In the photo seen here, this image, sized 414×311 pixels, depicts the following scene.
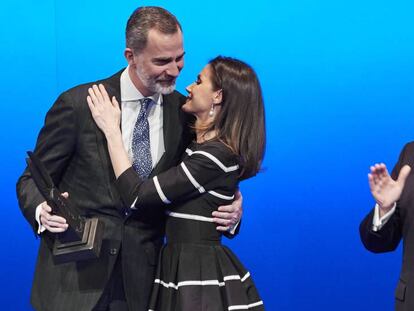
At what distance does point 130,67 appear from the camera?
238cm

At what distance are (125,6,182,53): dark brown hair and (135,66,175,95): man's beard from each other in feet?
0.23

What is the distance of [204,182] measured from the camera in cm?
225

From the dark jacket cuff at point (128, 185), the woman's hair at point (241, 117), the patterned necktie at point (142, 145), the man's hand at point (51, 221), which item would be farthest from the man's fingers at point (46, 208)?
the woman's hair at point (241, 117)

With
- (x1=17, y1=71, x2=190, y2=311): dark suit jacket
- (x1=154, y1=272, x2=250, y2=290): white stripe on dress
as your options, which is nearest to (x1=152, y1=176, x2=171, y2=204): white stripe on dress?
(x1=17, y1=71, x2=190, y2=311): dark suit jacket

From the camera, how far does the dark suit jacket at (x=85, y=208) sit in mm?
2260

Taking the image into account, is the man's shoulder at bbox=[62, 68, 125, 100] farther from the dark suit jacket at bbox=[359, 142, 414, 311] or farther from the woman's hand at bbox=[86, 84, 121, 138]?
the dark suit jacket at bbox=[359, 142, 414, 311]

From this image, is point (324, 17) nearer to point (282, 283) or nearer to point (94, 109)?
point (282, 283)

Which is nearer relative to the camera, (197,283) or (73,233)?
(73,233)

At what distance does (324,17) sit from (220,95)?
137cm

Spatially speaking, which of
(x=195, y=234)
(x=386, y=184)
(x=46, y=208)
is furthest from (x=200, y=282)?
(x=386, y=184)

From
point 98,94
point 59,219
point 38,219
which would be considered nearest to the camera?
point 59,219

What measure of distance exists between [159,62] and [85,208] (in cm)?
47

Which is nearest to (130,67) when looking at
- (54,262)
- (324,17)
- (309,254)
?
(54,262)

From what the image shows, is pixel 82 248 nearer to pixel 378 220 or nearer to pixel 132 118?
pixel 132 118
